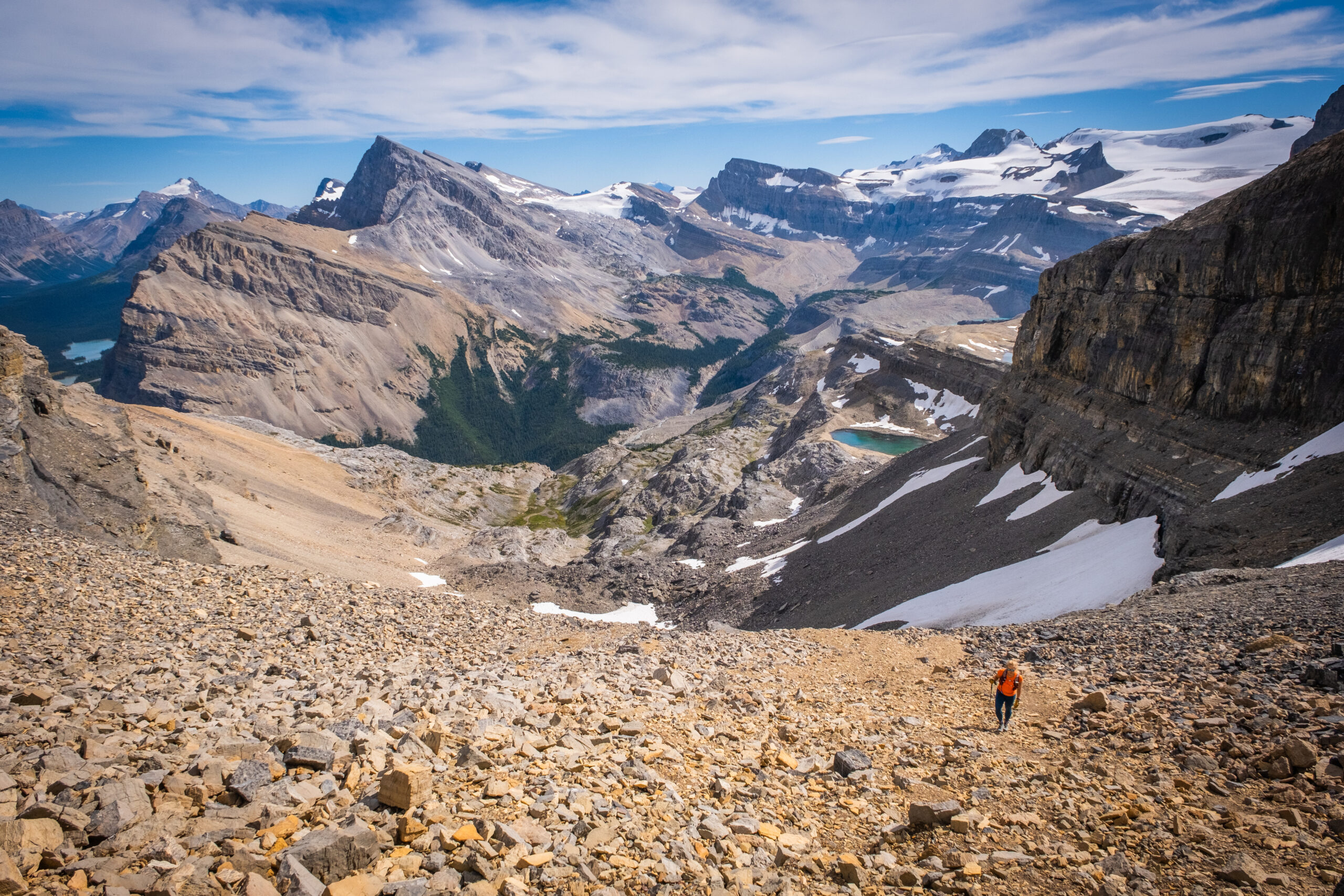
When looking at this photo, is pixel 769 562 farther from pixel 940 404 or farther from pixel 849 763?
pixel 940 404

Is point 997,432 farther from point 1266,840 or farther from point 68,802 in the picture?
point 68,802

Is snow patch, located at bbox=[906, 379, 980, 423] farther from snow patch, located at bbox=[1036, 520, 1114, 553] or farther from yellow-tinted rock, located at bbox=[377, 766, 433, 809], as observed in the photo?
yellow-tinted rock, located at bbox=[377, 766, 433, 809]

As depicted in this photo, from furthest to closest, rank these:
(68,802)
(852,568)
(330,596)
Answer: (852,568)
(330,596)
(68,802)

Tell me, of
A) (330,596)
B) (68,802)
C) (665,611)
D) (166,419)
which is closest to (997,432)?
(665,611)

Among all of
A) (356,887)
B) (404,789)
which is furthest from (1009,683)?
(356,887)

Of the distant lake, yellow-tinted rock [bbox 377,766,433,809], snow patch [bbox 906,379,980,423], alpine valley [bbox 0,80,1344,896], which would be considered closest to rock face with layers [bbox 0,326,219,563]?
alpine valley [bbox 0,80,1344,896]

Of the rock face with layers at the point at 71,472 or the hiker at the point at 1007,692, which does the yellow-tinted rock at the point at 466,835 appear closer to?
the hiker at the point at 1007,692

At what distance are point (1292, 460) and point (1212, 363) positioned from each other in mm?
8621

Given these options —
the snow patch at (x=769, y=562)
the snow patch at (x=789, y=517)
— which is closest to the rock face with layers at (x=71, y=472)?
the snow patch at (x=769, y=562)

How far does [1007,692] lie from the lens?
47.1 feet

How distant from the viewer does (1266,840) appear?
916cm

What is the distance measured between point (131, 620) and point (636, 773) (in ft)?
48.0

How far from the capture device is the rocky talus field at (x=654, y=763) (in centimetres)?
850

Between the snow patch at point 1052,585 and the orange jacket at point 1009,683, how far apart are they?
12.8 m
